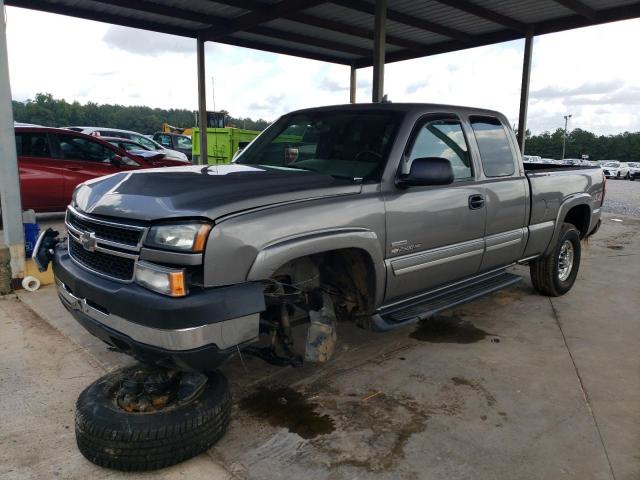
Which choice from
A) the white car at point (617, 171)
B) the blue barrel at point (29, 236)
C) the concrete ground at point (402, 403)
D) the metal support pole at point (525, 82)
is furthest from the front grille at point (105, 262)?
the white car at point (617, 171)

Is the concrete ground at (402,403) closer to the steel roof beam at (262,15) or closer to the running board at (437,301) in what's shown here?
the running board at (437,301)

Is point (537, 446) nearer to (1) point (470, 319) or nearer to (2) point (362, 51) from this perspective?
(1) point (470, 319)

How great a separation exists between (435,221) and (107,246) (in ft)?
7.17

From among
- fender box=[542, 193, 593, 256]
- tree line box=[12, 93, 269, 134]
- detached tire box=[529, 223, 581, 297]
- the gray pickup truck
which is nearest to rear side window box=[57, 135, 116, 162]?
the gray pickup truck

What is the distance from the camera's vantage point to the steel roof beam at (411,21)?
10328mm

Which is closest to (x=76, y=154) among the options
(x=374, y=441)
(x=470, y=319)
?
(x=470, y=319)

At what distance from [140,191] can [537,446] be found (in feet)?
8.54

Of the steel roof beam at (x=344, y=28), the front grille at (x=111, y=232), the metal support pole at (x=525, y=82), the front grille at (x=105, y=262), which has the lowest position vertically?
the front grille at (x=105, y=262)

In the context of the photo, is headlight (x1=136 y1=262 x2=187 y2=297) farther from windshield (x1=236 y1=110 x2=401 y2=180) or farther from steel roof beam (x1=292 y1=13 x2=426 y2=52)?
steel roof beam (x1=292 y1=13 x2=426 y2=52)

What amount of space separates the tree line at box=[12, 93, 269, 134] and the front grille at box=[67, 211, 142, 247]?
176 ft

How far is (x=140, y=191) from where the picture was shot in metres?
2.75

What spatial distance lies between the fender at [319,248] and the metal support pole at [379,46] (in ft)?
25.1

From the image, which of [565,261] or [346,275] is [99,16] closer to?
[346,275]

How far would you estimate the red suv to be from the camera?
7.88 m
